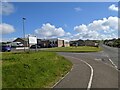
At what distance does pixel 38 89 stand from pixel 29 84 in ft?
2.98

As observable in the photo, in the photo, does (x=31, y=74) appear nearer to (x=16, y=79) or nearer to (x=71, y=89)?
(x=16, y=79)

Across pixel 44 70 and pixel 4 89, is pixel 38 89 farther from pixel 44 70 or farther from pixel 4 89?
pixel 44 70

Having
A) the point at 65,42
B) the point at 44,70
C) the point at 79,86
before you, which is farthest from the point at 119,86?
the point at 65,42

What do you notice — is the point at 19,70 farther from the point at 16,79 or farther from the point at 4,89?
the point at 4,89

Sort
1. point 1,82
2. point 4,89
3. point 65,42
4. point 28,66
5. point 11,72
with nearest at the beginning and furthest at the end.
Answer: point 4,89
point 1,82
point 11,72
point 28,66
point 65,42

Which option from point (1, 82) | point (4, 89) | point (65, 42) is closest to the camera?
point (4, 89)

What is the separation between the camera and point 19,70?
16.8 m

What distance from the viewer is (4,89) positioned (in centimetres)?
1286

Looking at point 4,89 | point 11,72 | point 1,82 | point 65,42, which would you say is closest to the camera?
point 4,89

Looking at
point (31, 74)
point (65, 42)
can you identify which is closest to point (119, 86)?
point (31, 74)

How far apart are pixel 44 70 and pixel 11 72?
13.5ft

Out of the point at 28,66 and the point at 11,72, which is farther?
the point at 28,66

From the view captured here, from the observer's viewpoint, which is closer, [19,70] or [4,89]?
[4,89]

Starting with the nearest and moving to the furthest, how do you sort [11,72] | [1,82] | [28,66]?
[1,82] < [11,72] < [28,66]
